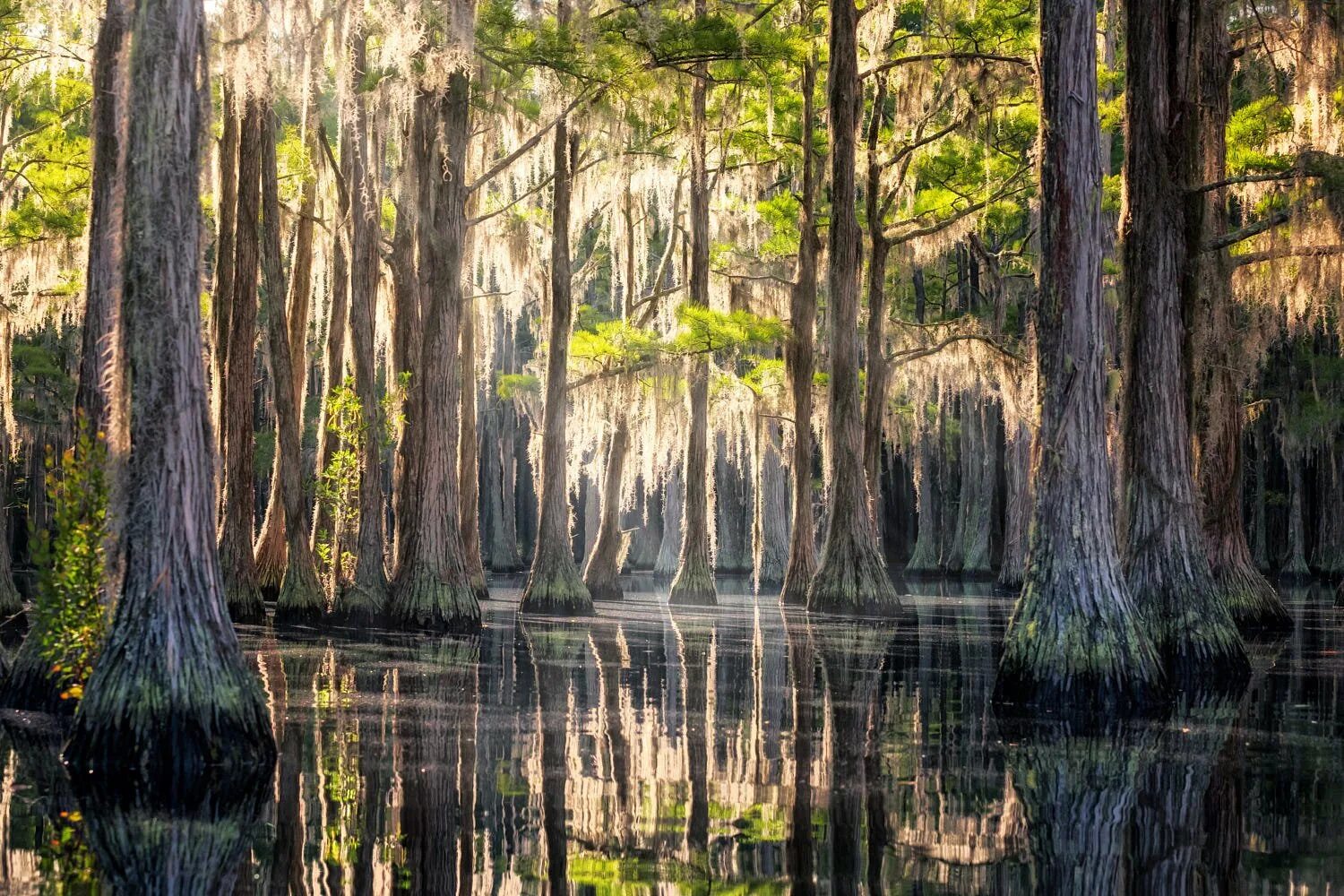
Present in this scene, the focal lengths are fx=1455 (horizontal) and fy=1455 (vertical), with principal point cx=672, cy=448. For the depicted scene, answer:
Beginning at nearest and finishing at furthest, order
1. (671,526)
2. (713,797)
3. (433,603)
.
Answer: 1. (713,797)
2. (433,603)
3. (671,526)

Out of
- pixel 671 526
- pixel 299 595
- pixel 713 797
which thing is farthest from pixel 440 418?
pixel 671 526

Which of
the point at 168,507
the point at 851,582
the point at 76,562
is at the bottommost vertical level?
the point at 851,582

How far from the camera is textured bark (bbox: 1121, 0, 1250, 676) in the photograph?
38.6 ft

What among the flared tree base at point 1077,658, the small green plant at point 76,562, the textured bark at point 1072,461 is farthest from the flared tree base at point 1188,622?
the small green plant at point 76,562

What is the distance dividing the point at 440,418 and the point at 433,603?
224cm

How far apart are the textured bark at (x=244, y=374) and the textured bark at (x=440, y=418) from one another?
2.81 metres

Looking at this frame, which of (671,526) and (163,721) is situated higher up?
(671,526)

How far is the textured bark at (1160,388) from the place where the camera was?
38.6ft

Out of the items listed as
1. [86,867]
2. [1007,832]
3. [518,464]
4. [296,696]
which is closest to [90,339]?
[296,696]

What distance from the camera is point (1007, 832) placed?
228 inches

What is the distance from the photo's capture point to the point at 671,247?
24.7 meters

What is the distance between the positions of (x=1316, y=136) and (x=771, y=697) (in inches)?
356

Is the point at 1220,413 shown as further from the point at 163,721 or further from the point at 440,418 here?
the point at 163,721

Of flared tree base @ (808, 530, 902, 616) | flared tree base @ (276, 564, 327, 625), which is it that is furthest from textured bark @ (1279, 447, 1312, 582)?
flared tree base @ (276, 564, 327, 625)
